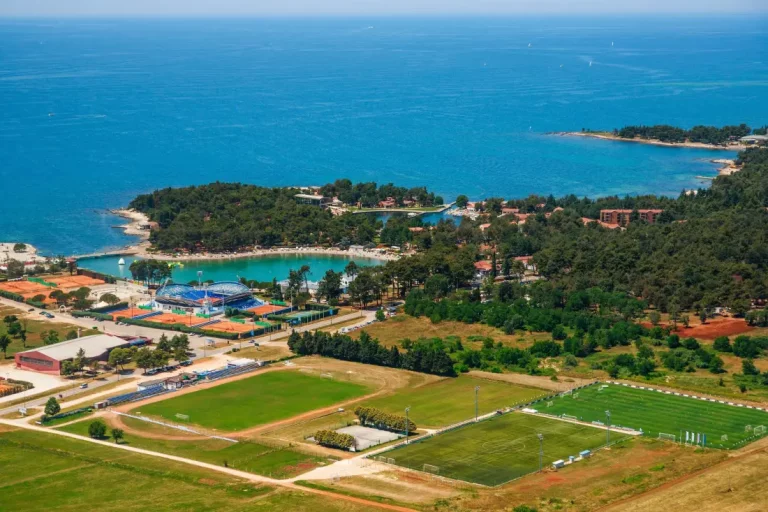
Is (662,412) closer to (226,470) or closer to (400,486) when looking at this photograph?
(400,486)

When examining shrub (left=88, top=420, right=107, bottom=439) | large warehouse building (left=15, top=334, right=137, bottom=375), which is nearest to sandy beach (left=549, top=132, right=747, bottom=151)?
large warehouse building (left=15, top=334, right=137, bottom=375)

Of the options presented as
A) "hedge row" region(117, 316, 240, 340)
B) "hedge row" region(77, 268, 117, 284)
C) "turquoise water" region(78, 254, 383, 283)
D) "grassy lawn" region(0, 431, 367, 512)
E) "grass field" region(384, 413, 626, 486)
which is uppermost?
"grass field" region(384, 413, 626, 486)

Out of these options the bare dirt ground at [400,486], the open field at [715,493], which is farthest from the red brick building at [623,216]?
the bare dirt ground at [400,486]

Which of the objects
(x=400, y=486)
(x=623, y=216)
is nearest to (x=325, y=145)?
(x=623, y=216)

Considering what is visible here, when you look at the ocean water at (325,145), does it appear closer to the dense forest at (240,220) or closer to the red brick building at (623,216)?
the dense forest at (240,220)

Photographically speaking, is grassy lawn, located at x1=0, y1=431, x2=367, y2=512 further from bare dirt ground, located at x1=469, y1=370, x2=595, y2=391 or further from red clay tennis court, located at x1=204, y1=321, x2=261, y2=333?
red clay tennis court, located at x1=204, y1=321, x2=261, y2=333

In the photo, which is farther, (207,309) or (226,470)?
(207,309)
